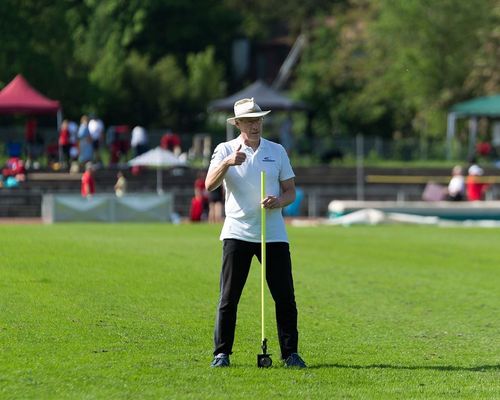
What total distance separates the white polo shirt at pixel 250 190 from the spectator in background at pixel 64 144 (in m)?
36.5

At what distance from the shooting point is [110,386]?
32.3 ft

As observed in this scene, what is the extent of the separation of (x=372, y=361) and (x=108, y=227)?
23.1 m

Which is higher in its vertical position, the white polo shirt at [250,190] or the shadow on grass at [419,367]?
the white polo shirt at [250,190]

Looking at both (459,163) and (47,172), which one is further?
(459,163)

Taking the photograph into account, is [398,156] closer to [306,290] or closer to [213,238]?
[213,238]

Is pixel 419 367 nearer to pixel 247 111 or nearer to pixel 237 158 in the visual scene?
pixel 237 158

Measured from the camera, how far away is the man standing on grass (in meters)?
10.8

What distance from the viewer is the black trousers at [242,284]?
35.7 ft

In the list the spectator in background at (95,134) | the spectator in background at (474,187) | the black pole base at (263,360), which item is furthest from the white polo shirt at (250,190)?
the spectator in background at (95,134)

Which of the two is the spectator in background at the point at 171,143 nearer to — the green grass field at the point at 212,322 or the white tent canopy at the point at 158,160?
the white tent canopy at the point at 158,160

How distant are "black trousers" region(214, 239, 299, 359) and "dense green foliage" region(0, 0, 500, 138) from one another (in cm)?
4817

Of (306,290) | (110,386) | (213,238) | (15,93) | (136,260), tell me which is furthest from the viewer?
(15,93)

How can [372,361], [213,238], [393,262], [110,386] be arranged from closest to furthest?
1. [110,386]
2. [372,361]
3. [393,262]
4. [213,238]

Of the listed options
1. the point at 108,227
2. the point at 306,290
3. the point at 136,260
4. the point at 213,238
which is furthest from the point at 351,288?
the point at 108,227
